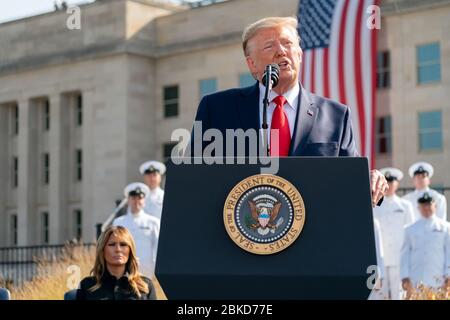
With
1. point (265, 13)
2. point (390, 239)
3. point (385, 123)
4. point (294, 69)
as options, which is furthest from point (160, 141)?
point (294, 69)

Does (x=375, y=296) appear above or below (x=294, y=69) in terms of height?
below

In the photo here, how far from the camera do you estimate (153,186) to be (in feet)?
50.9

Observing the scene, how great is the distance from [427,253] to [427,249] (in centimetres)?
5

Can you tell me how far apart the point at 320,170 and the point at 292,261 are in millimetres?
295

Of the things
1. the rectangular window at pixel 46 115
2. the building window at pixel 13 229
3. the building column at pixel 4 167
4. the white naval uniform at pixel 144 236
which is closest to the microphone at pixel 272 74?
the white naval uniform at pixel 144 236

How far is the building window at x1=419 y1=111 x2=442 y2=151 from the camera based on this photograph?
3722 centimetres

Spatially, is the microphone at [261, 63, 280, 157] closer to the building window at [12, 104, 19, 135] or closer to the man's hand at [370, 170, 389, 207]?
the man's hand at [370, 170, 389, 207]

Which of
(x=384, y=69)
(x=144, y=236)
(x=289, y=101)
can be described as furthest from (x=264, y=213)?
(x=384, y=69)

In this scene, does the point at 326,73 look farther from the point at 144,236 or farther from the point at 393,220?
the point at 144,236

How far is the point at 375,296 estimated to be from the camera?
14.2m

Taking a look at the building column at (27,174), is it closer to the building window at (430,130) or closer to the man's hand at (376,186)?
the building window at (430,130)

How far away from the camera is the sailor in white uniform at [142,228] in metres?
14.0

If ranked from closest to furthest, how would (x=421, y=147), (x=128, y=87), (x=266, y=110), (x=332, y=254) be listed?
1. (x=332, y=254)
2. (x=266, y=110)
3. (x=421, y=147)
4. (x=128, y=87)

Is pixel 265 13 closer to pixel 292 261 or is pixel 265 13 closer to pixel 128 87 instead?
pixel 128 87
